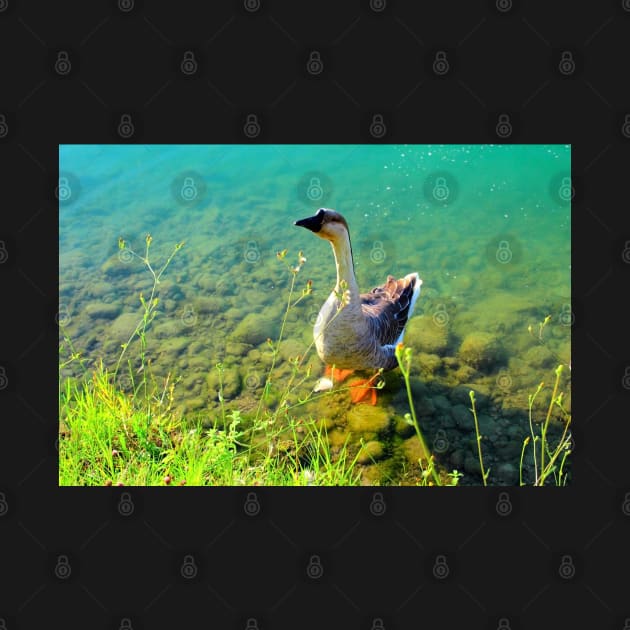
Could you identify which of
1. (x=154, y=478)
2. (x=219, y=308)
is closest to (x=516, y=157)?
(x=219, y=308)

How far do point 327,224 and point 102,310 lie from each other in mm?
2160

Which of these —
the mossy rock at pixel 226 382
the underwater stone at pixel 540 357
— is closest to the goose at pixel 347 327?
the mossy rock at pixel 226 382

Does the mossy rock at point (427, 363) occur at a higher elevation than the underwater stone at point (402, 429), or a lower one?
higher

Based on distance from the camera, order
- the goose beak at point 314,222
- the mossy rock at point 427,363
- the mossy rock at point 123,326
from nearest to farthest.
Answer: the goose beak at point 314,222 < the mossy rock at point 427,363 < the mossy rock at point 123,326

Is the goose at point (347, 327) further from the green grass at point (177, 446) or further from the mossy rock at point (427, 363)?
the green grass at point (177, 446)

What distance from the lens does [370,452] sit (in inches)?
121

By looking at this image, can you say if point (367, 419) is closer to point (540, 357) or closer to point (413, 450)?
point (413, 450)

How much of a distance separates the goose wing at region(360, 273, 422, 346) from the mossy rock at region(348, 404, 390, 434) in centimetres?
47

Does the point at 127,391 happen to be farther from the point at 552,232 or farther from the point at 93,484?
the point at 552,232

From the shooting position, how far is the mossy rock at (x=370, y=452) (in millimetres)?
3037

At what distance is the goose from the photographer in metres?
3.25

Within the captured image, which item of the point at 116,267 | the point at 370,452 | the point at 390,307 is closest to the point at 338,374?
the point at 390,307

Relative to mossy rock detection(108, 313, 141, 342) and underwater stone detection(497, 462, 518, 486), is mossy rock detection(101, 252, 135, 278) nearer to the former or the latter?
mossy rock detection(108, 313, 141, 342)

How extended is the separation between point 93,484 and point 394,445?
157cm
